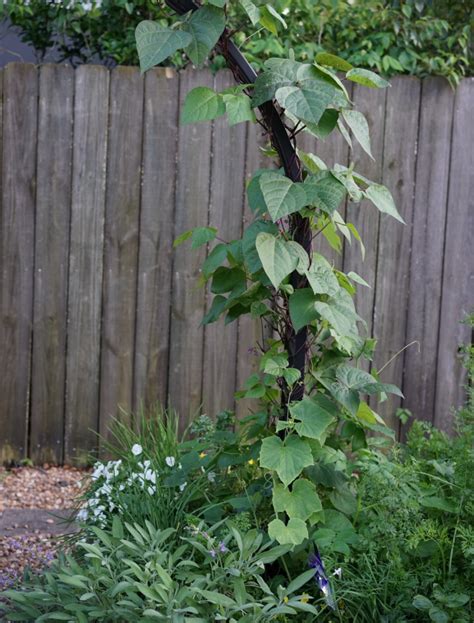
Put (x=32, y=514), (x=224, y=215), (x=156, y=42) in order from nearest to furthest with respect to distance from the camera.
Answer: (x=156, y=42) → (x=32, y=514) → (x=224, y=215)

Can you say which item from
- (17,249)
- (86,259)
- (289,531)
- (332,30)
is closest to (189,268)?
(86,259)

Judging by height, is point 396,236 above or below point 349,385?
above

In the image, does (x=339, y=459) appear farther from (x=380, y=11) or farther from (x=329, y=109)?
(x=380, y=11)

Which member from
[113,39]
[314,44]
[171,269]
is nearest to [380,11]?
[314,44]

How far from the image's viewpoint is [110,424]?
506cm

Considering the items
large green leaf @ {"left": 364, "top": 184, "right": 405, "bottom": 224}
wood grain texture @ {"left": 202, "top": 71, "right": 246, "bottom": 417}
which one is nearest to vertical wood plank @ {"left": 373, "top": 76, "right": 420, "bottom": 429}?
wood grain texture @ {"left": 202, "top": 71, "right": 246, "bottom": 417}

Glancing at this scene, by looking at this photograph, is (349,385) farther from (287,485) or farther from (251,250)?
(251,250)

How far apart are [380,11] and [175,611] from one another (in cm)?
383

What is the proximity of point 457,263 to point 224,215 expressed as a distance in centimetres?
124

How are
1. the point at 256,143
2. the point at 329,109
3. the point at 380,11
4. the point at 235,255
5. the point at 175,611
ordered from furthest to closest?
1. the point at 380,11
2. the point at 256,143
3. the point at 235,255
4. the point at 329,109
5. the point at 175,611

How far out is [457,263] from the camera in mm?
5016

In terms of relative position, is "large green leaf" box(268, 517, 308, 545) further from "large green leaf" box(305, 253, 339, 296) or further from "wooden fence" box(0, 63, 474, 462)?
"wooden fence" box(0, 63, 474, 462)

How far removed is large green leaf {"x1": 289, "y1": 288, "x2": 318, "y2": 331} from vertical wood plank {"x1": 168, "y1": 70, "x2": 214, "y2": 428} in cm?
211

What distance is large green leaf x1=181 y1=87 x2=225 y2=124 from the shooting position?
106 inches
